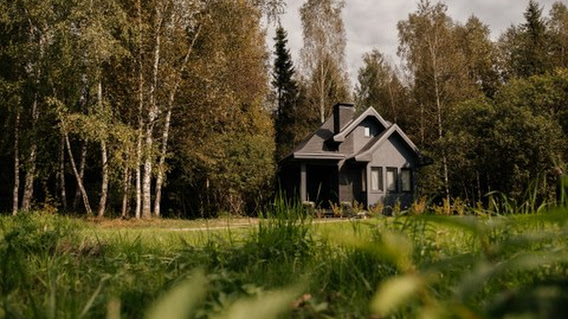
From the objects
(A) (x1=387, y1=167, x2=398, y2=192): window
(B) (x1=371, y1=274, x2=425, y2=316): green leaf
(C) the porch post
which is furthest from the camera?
(A) (x1=387, y1=167, x2=398, y2=192): window

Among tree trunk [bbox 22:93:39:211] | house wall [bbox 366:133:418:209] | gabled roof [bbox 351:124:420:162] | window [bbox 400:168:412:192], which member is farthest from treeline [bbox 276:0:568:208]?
tree trunk [bbox 22:93:39:211]

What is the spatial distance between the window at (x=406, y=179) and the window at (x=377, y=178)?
44.8 inches

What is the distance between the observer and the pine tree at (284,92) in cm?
3350

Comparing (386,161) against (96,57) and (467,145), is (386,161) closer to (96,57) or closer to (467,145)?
(467,145)

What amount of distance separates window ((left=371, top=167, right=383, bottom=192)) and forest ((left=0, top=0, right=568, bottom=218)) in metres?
2.43

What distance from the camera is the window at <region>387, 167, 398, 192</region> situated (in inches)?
870

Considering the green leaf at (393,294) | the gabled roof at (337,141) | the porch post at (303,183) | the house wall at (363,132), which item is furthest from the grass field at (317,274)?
the house wall at (363,132)

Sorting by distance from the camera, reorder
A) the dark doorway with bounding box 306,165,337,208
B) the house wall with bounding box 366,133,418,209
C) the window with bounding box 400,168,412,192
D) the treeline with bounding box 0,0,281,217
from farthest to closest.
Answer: the dark doorway with bounding box 306,165,337,208 < the window with bounding box 400,168,412,192 < the house wall with bounding box 366,133,418,209 < the treeline with bounding box 0,0,281,217

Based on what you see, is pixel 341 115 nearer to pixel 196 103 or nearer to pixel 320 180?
pixel 320 180

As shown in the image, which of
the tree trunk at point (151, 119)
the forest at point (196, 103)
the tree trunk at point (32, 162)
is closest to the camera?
the forest at point (196, 103)

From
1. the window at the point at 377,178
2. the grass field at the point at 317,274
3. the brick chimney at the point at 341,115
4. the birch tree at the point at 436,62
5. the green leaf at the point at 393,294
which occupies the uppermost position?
the birch tree at the point at 436,62

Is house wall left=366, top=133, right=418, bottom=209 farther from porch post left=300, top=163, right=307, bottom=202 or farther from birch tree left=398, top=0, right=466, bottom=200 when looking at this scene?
birch tree left=398, top=0, right=466, bottom=200

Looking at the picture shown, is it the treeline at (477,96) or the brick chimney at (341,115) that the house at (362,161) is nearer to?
the brick chimney at (341,115)

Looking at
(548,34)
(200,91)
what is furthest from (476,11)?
(200,91)
